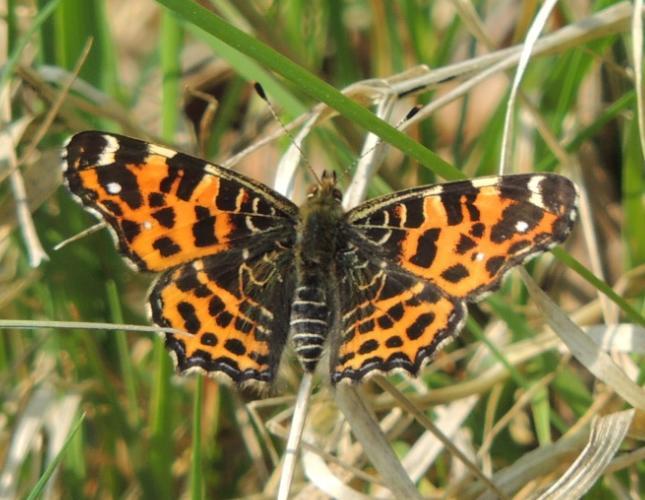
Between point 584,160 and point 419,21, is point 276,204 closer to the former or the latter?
point 419,21

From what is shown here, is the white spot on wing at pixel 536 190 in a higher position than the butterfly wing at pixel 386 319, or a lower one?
higher

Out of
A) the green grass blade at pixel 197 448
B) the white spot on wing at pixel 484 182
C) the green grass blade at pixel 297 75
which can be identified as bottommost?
the green grass blade at pixel 197 448

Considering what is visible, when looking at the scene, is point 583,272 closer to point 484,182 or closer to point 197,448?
point 484,182

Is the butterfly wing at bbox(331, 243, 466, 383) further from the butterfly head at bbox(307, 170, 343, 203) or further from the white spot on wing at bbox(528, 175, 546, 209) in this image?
the white spot on wing at bbox(528, 175, 546, 209)

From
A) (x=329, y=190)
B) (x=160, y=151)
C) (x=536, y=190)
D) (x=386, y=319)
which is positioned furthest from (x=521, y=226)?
(x=160, y=151)

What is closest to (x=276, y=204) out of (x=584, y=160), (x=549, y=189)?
(x=549, y=189)

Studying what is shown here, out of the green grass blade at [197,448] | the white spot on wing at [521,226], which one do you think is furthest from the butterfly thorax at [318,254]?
the white spot on wing at [521,226]

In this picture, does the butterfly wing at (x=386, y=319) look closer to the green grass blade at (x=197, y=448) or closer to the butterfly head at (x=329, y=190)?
the butterfly head at (x=329, y=190)

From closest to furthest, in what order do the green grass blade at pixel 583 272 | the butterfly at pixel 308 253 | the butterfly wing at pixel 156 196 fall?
the green grass blade at pixel 583 272 < the butterfly at pixel 308 253 < the butterfly wing at pixel 156 196
